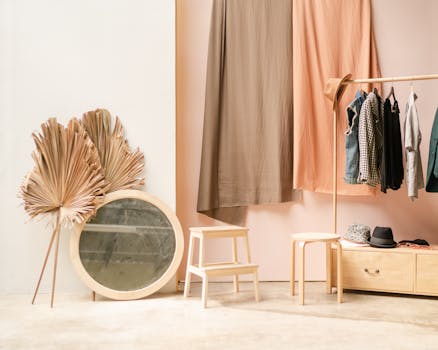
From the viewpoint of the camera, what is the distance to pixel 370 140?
3.80 metres

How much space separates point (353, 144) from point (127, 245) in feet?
5.87

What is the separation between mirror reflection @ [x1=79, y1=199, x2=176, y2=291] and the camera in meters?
3.57

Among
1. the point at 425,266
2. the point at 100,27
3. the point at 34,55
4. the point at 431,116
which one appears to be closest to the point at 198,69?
the point at 100,27

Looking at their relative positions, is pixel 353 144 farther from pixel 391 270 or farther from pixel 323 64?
pixel 391 270

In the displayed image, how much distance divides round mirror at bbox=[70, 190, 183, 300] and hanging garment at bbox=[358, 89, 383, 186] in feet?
4.61

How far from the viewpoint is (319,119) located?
4242 mm

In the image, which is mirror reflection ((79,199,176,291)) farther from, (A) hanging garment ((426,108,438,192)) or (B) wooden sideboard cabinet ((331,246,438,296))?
(A) hanging garment ((426,108,438,192))

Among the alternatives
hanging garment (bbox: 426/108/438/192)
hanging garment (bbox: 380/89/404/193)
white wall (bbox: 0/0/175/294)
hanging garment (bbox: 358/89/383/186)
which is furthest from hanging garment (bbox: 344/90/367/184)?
white wall (bbox: 0/0/175/294)

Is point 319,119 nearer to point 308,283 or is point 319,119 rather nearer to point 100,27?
point 308,283

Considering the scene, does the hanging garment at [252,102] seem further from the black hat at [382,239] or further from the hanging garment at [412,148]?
the hanging garment at [412,148]

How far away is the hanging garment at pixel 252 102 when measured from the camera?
167 inches

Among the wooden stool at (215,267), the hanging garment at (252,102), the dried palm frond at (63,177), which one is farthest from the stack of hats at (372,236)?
the dried palm frond at (63,177)

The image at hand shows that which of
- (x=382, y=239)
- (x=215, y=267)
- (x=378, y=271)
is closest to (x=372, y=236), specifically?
(x=382, y=239)

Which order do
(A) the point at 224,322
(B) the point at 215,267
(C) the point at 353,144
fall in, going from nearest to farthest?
(A) the point at 224,322, (B) the point at 215,267, (C) the point at 353,144
